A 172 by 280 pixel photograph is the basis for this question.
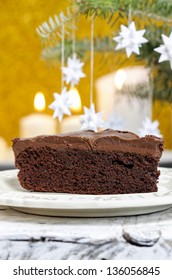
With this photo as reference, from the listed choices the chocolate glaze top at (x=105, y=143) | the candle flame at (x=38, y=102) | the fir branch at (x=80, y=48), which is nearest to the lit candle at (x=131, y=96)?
the fir branch at (x=80, y=48)

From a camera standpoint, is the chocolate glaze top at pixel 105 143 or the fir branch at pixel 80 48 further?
the fir branch at pixel 80 48

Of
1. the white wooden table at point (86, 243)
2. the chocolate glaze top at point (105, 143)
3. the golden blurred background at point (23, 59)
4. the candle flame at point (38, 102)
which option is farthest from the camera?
the golden blurred background at point (23, 59)

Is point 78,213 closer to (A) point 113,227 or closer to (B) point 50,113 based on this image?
(A) point 113,227

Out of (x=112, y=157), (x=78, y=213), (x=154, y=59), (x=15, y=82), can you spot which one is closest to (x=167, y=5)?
(x=154, y=59)

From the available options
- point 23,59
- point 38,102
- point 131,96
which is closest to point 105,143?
point 131,96

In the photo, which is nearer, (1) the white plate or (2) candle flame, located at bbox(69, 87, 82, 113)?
(1) the white plate

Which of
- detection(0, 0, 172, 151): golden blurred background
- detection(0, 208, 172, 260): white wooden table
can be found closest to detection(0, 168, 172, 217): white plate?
detection(0, 208, 172, 260): white wooden table

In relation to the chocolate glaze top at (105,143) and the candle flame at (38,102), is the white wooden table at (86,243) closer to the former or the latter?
the chocolate glaze top at (105,143)

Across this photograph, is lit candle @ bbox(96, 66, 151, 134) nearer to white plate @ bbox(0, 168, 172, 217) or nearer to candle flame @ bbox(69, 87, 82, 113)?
candle flame @ bbox(69, 87, 82, 113)
